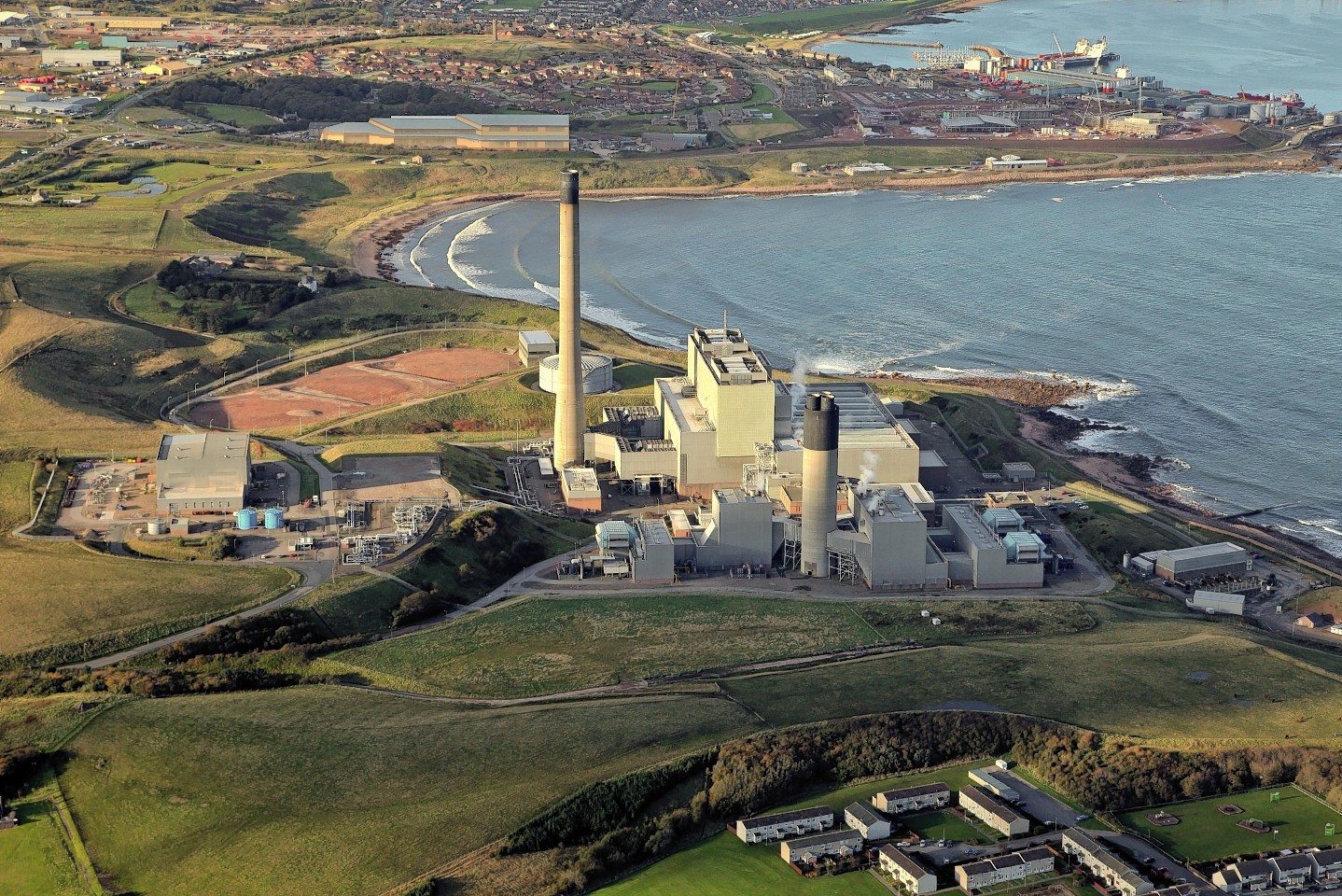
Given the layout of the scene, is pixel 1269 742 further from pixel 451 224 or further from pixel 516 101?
pixel 516 101

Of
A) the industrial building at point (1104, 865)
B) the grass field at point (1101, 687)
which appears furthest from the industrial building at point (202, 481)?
the industrial building at point (1104, 865)

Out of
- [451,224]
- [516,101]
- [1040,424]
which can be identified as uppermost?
[516,101]

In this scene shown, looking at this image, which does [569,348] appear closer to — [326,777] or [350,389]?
[350,389]

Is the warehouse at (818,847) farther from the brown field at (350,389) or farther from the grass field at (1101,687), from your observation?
the brown field at (350,389)

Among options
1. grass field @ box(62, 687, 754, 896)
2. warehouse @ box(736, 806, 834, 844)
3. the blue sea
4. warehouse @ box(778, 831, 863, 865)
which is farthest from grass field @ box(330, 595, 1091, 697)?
the blue sea

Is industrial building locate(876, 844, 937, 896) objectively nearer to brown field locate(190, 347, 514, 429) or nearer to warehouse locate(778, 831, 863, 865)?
warehouse locate(778, 831, 863, 865)

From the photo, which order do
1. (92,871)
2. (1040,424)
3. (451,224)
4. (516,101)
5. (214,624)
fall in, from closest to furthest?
(92,871) → (214,624) → (1040,424) → (451,224) → (516,101)

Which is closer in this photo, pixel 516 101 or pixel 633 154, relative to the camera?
pixel 633 154

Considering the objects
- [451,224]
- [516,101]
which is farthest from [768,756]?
[516,101]

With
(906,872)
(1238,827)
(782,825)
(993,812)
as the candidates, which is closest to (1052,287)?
(1238,827)
